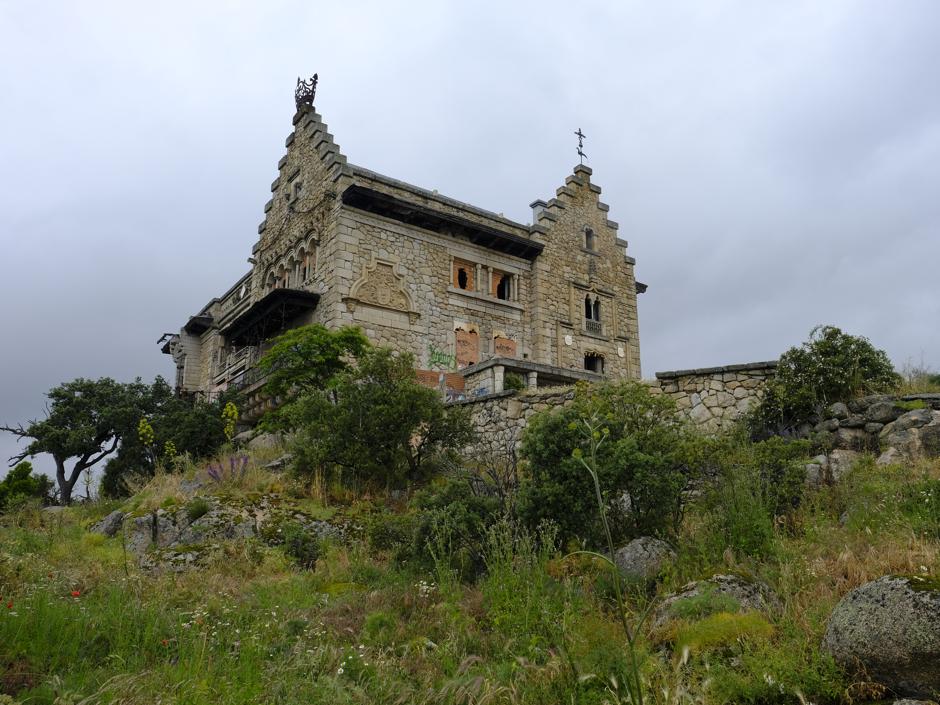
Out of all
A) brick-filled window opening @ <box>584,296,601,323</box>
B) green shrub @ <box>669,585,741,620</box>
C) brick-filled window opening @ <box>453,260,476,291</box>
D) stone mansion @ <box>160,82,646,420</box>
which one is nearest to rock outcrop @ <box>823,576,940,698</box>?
green shrub @ <box>669,585,741,620</box>

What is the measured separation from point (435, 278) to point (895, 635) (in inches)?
774

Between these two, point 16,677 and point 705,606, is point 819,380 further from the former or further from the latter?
point 16,677

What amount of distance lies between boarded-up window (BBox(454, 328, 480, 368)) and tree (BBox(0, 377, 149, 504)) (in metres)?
10.4

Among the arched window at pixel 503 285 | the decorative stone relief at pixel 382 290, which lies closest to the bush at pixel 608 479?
the decorative stone relief at pixel 382 290

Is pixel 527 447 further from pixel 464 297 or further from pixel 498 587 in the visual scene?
pixel 464 297

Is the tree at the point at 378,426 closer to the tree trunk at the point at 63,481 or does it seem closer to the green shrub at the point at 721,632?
the green shrub at the point at 721,632

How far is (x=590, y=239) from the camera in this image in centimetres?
2727

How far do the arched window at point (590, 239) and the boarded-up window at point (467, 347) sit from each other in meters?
6.68

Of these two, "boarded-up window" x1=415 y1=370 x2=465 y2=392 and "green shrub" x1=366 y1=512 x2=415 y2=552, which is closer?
"green shrub" x1=366 y1=512 x2=415 y2=552

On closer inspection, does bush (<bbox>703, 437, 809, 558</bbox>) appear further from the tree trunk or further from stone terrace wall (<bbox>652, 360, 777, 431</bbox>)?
the tree trunk

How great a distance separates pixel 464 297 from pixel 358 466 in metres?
12.9

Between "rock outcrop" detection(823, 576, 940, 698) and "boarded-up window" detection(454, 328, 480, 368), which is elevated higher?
"boarded-up window" detection(454, 328, 480, 368)

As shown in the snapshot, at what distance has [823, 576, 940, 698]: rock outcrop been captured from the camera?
4172mm

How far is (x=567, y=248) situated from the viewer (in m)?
26.4
